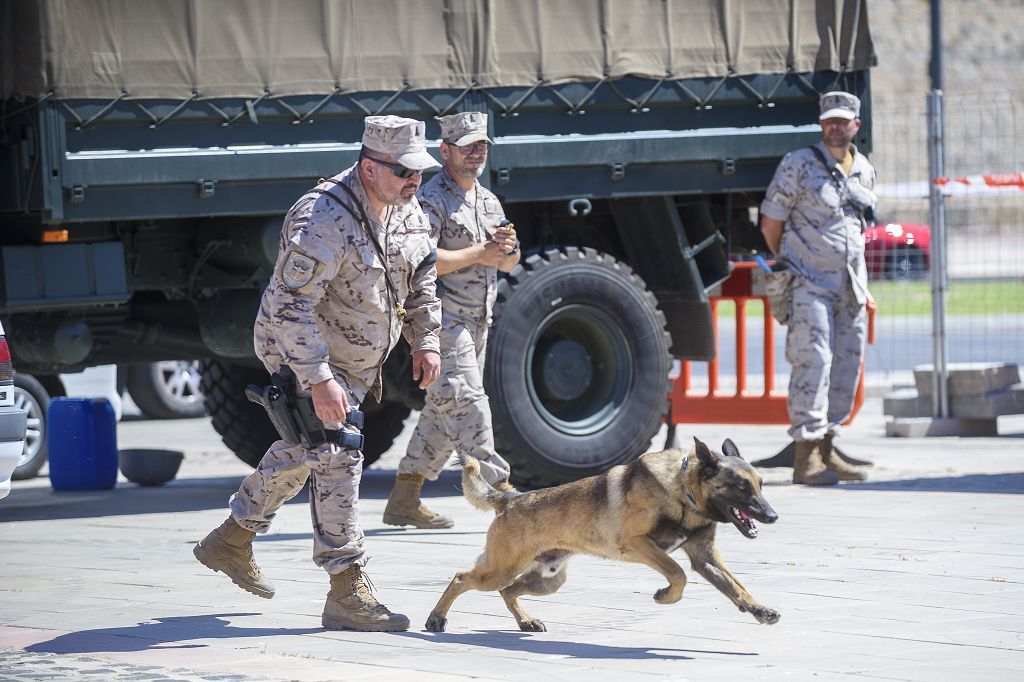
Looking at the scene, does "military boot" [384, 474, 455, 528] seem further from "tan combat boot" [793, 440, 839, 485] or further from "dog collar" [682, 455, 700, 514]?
"dog collar" [682, 455, 700, 514]

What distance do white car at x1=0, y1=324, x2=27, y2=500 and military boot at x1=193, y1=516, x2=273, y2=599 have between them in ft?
3.16

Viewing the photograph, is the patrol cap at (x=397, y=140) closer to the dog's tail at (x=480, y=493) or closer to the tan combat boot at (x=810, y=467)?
the dog's tail at (x=480, y=493)

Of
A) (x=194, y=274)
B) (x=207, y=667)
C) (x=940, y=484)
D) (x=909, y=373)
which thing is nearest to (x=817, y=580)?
(x=207, y=667)

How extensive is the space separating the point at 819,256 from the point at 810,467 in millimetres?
1253

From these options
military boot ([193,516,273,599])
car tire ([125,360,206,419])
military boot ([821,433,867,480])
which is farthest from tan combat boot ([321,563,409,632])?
car tire ([125,360,206,419])

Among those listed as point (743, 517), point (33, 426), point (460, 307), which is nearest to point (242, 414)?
point (33, 426)

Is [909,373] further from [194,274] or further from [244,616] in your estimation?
[244,616]

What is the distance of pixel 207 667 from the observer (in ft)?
18.9

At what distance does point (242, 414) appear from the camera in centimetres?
1158

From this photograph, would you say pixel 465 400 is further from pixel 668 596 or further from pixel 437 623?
pixel 668 596

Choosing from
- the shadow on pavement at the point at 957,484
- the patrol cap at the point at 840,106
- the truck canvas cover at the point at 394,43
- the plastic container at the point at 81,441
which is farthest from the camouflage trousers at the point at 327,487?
the plastic container at the point at 81,441

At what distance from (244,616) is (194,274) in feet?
11.8

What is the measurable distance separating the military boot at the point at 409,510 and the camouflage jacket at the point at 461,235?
2.94 ft

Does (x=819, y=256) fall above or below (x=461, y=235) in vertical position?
below
